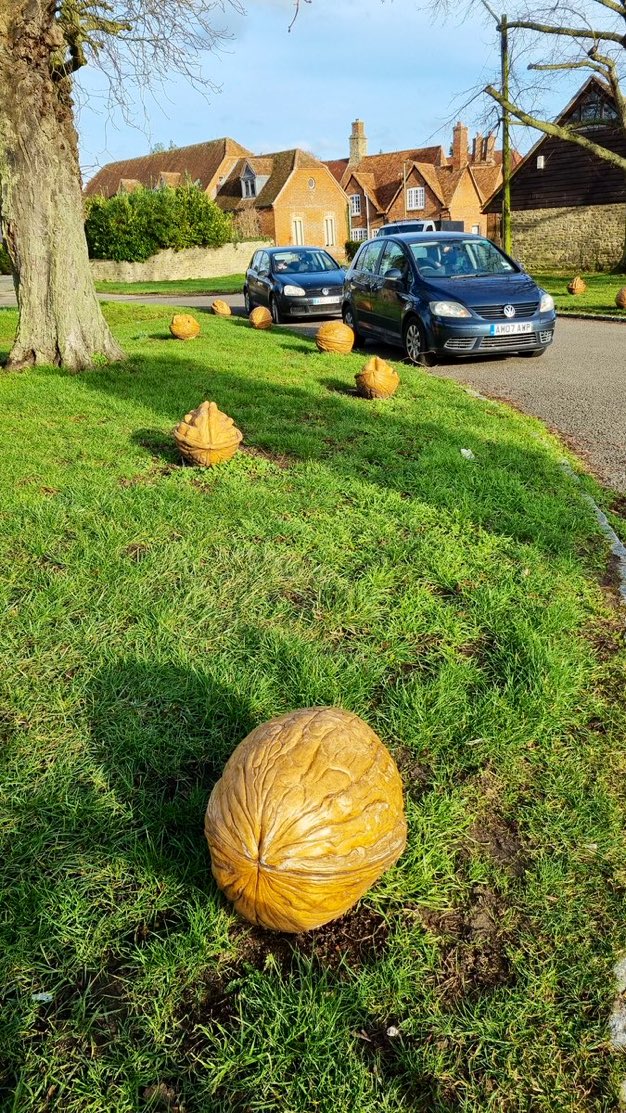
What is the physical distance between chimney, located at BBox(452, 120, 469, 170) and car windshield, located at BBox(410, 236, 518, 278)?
54432 millimetres

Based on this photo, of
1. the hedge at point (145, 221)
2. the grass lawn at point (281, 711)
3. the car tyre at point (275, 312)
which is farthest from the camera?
the hedge at point (145, 221)

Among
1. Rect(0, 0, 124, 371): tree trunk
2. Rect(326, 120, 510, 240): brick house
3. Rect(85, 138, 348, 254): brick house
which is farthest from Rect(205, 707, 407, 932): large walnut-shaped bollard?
Rect(326, 120, 510, 240): brick house

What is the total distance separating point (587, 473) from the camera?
5941 millimetres

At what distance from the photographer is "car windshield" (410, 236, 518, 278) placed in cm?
1112

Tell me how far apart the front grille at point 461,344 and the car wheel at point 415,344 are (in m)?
0.44

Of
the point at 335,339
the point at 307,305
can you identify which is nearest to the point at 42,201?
the point at 335,339

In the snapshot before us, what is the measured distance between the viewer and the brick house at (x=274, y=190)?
52875mm

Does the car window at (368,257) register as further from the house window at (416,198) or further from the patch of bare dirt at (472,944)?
the house window at (416,198)

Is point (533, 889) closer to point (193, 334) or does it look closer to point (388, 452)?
point (388, 452)

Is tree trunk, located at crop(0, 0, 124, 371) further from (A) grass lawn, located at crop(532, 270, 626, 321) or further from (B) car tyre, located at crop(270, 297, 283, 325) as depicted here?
(A) grass lawn, located at crop(532, 270, 626, 321)

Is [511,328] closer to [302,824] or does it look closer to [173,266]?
[302,824]

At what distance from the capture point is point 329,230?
56062 millimetres

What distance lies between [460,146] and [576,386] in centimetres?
6025

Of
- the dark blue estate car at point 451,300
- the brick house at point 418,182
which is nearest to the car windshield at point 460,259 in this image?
the dark blue estate car at point 451,300
